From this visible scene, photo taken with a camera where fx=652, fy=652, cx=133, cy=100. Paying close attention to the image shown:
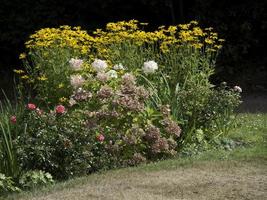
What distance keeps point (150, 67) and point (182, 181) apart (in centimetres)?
198

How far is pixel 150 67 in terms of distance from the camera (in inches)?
291

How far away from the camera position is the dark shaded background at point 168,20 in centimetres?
1166

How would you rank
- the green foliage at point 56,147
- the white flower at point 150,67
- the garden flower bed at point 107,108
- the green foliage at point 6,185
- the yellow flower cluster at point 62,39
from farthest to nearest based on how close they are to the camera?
the yellow flower cluster at point 62,39 → the white flower at point 150,67 → the garden flower bed at point 107,108 → the green foliage at point 56,147 → the green foliage at point 6,185

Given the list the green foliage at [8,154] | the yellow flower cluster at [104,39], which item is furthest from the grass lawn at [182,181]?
the yellow flower cluster at [104,39]

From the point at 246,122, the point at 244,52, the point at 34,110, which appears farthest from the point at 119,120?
the point at 244,52

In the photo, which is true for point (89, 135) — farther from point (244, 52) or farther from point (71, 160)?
point (244, 52)

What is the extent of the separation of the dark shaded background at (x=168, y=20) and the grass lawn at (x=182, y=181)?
506cm

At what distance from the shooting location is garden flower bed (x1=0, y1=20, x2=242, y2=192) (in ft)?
20.1

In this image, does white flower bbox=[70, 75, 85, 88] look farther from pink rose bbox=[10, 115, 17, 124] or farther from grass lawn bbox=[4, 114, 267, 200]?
grass lawn bbox=[4, 114, 267, 200]

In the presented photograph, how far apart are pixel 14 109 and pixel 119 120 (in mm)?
1291

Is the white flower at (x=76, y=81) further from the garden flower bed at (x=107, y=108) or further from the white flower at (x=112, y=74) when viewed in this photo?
the white flower at (x=112, y=74)

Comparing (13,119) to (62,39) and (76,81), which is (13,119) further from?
(62,39)

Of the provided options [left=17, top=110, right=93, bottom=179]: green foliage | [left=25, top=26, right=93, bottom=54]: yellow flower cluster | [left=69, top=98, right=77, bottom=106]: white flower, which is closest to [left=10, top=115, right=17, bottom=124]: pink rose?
[left=17, top=110, right=93, bottom=179]: green foliage

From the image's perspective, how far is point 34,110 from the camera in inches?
258
